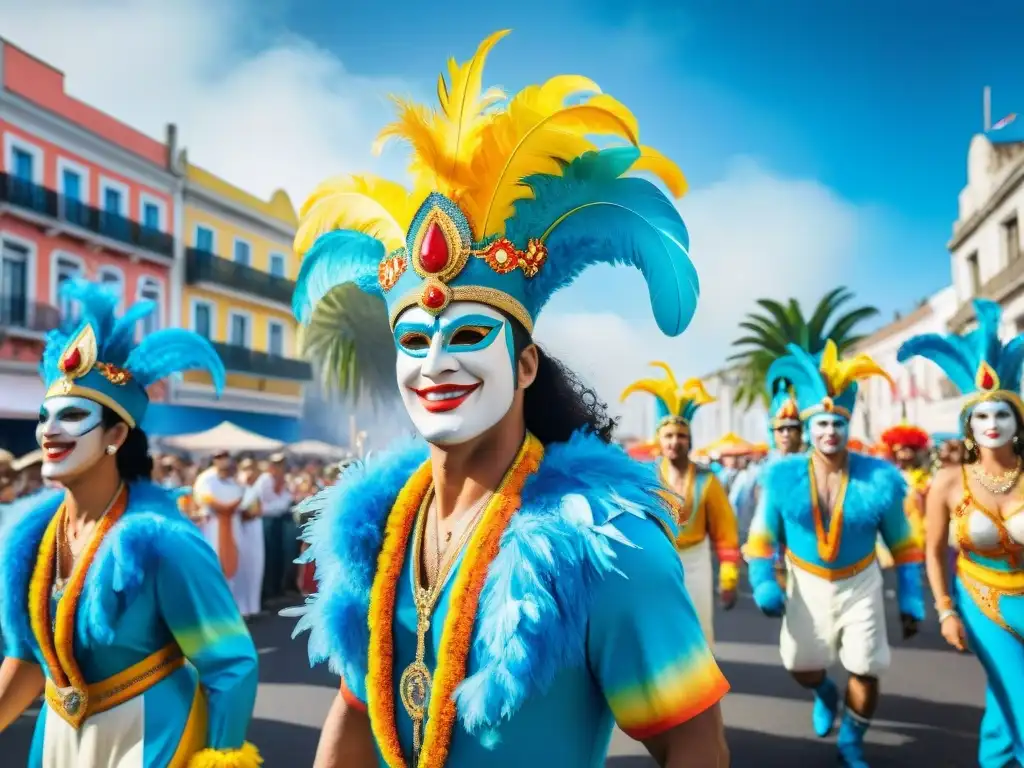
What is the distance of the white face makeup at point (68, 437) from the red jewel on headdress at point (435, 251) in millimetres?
1873

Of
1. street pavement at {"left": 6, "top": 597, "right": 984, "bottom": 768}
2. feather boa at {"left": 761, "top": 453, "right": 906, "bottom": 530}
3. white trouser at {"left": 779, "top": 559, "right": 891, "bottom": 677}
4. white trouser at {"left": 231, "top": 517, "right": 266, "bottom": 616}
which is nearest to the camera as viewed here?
white trouser at {"left": 779, "top": 559, "right": 891, "bottom": 677}

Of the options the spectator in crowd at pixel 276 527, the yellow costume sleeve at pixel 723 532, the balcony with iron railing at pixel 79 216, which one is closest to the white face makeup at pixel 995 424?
the yellow costume sleeve at pixel 723 532

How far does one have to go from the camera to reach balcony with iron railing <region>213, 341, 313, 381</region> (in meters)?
30.2

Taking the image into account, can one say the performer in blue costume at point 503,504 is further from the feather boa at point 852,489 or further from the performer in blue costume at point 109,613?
the feather boa at point 852,489

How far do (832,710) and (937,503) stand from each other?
5.76 ft

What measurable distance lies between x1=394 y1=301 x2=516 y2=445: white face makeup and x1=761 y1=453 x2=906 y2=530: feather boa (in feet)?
14.6

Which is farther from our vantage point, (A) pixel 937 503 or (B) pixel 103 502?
(A) pixel 937 503

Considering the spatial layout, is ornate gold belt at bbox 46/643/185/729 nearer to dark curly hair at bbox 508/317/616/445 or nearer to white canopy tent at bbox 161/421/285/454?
dark curly hair at bbox 508/317/616/445

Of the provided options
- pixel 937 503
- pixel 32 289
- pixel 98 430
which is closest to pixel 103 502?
pixel 98 430

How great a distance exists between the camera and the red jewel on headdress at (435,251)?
1.99 meters

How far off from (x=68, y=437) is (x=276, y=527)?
9324mm

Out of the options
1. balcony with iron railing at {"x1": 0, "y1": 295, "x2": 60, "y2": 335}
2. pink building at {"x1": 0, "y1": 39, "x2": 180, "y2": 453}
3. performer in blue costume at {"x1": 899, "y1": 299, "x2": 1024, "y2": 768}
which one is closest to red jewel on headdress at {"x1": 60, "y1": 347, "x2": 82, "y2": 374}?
performer in blue costume at {"x1": 899, "y1": 299, "x2": 1024, "y2": 768}

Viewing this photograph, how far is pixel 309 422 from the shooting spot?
3456 cm

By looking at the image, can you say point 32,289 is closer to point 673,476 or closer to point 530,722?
point 673,476
